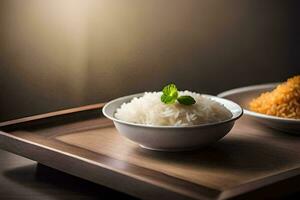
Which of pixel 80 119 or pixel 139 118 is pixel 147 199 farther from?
pixel 80 119

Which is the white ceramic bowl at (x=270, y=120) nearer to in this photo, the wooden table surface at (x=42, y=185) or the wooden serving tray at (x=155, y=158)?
the wooden serving tray at (x=155, y=158)

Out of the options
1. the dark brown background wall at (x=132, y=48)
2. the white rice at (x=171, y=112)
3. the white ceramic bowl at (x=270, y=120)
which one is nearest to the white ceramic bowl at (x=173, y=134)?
the white rice at (x=171, y=112)

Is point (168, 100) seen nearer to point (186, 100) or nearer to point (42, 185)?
point (186, 100)

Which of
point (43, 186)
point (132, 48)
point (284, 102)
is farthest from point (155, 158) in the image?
point (132, 48)

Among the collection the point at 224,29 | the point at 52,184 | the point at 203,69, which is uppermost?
the point at 224,29

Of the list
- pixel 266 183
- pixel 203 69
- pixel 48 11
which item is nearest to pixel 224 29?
pixel 203 69

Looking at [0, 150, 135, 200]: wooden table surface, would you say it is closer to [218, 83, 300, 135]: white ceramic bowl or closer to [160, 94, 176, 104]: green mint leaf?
[160, 94, 176, 104]: green mint leaf
